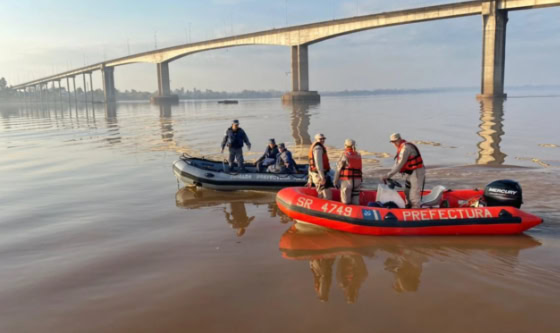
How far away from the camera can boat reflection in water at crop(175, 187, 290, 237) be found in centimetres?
903

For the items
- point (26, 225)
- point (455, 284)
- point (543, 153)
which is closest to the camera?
point (455, 284)

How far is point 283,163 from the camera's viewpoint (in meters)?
11.8

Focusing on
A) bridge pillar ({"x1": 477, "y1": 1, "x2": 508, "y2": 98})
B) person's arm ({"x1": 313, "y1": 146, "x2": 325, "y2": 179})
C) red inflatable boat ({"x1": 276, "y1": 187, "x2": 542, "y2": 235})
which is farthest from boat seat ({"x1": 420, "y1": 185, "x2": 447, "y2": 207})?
bridge pillar ({"x1": 477, "y1": 1, "x2": 508, "y2": 98})

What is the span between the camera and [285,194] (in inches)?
345

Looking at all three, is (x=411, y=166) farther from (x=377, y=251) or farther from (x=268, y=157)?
(x=268, y=157)

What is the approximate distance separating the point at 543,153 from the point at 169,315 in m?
17.0

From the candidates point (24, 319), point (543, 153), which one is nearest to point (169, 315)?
point (24, 319)

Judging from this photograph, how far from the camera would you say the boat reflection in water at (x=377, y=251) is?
5840 millimetres

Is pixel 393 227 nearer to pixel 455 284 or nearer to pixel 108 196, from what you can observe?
pixel 455 284

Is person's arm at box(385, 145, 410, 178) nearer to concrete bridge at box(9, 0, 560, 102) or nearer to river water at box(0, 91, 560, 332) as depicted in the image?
river water at box(0, 91, 560, 332)

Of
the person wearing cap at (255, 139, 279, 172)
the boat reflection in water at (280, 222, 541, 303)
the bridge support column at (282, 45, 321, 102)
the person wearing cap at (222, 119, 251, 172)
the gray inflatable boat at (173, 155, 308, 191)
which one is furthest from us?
the bridge support column at (282, 45, 321, 102)

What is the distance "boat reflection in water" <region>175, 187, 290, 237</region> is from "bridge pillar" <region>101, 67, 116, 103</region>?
12383 cm

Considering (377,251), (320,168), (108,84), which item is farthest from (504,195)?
(108,84)

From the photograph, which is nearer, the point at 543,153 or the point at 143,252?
the point at 143,252
